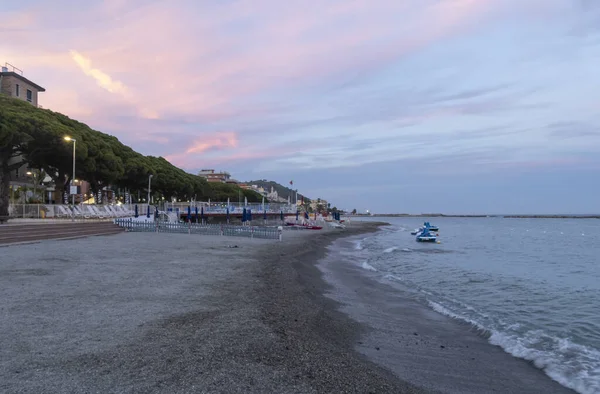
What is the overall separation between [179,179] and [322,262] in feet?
194

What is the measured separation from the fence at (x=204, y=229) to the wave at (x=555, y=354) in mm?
23246

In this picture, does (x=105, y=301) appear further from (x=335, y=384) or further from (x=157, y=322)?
(x=335, y=384)

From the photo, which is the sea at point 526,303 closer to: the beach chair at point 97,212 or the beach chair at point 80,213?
the beach chair at point 80,213

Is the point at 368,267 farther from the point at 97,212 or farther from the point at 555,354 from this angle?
the point at 97,212

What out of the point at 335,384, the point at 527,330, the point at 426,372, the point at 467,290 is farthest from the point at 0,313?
the point at 467,290

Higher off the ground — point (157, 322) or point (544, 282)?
point (157, 322)

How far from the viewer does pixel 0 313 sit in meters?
7.11

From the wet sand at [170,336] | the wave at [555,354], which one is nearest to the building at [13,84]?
the wet sand at [170,336]

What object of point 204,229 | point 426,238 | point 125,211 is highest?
point 125,211

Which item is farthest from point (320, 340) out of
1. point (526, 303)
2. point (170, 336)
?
point (526, 303)

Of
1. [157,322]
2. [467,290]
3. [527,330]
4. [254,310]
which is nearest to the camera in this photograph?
[157,322]

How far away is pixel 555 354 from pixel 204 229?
29.1 m

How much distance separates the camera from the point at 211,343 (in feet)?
19.2

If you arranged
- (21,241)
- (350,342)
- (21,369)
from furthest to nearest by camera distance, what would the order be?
(21,241)
(350,342)
(21,369)
